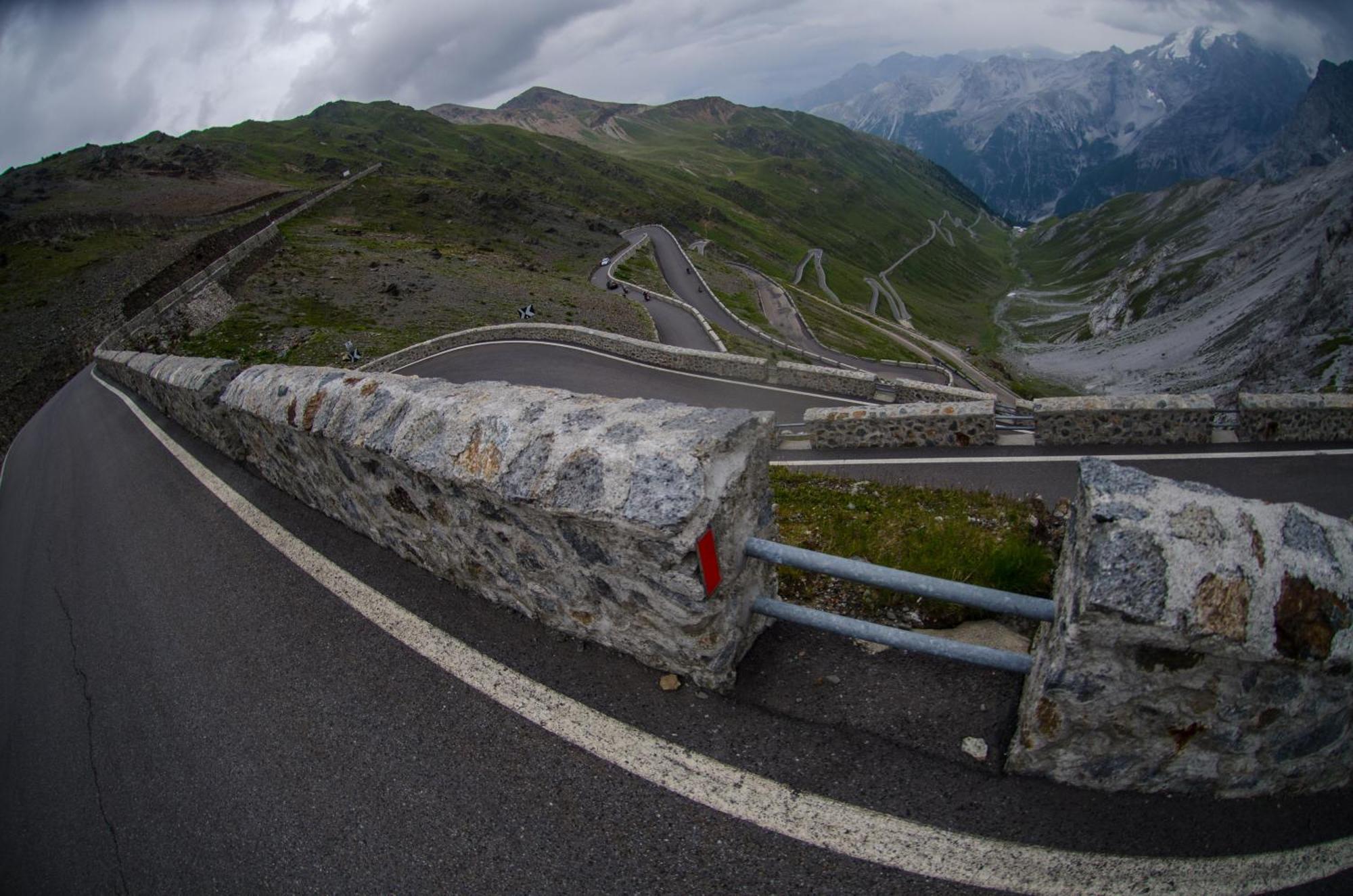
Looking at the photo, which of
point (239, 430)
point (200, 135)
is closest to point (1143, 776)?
point (239, 430)

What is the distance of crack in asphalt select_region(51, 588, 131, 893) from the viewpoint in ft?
10.2

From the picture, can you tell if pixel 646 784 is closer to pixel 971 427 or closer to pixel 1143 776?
pixel 1143 776

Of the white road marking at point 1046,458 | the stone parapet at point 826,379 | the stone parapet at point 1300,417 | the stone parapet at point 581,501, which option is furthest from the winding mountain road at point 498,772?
the stone parapet at point 826,379

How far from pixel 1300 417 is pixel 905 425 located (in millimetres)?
6310

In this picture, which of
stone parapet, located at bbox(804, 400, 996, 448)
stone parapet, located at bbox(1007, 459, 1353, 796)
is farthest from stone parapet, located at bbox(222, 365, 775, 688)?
stone parapet, located at bbox(804, 400, 996, 448)

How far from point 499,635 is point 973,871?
112 inches

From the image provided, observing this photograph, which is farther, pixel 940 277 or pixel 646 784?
pixel 940 277

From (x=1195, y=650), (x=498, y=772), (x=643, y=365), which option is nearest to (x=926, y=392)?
(x=643, y=365)

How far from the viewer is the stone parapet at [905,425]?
37.1 feet

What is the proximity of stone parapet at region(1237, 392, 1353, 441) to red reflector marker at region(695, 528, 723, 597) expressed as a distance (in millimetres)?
12064

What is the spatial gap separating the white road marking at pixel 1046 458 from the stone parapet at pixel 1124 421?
0.46 meters

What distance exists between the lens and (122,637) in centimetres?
497

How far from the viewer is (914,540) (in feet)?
17.2

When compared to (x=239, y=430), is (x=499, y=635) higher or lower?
lower
